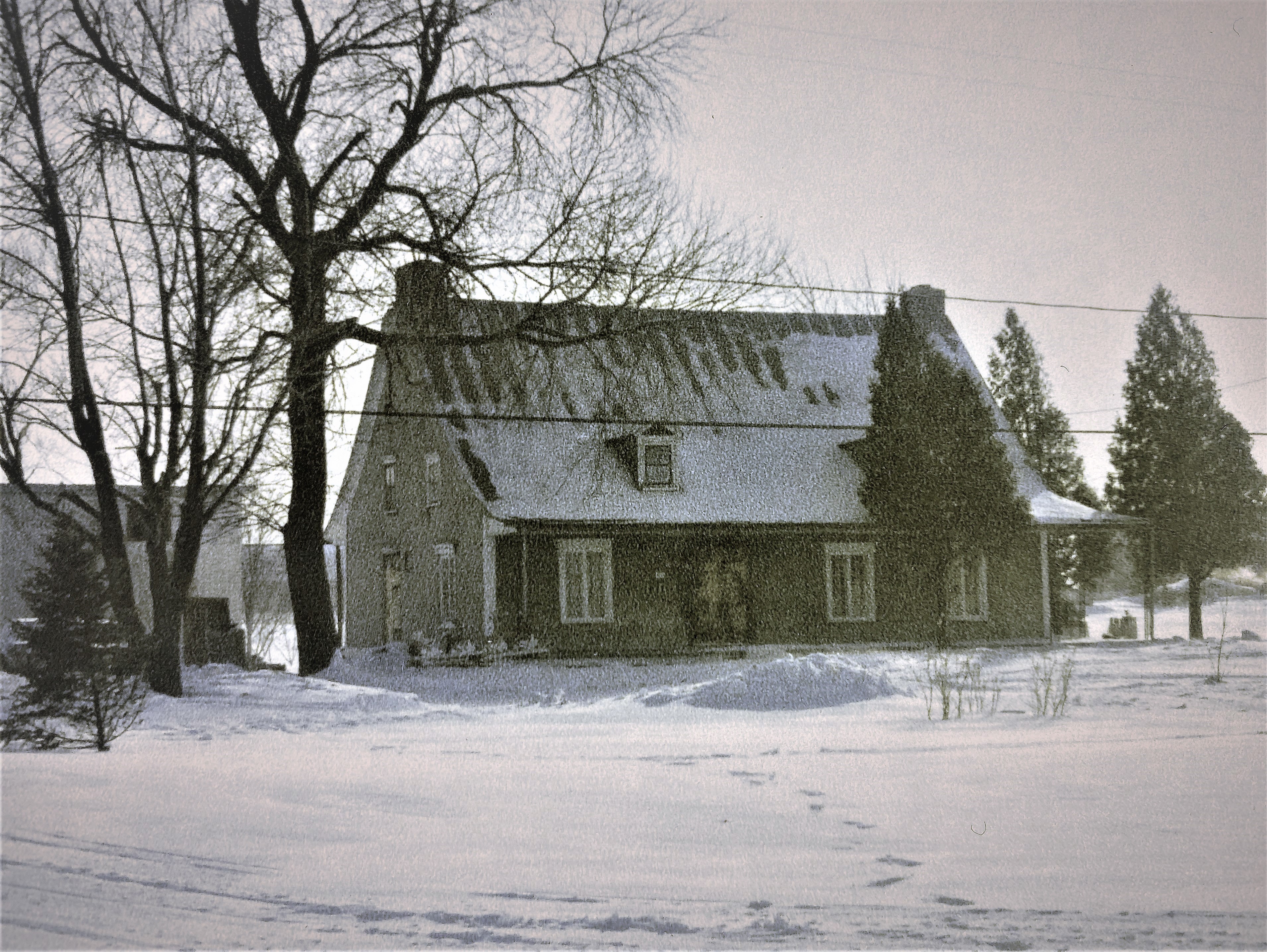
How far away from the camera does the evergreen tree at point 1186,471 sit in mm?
20797

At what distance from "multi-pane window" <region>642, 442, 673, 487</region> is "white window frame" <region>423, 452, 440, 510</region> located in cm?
459

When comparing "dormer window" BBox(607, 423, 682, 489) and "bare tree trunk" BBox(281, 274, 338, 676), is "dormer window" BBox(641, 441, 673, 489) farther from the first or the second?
"bare tree trunk" BBox(281, 274, 338, 676)

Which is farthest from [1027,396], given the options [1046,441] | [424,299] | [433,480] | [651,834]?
[651,834]

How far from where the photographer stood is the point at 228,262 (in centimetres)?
1057

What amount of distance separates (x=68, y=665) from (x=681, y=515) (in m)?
15.0

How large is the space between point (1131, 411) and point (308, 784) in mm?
20552

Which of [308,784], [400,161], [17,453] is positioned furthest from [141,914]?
[17,453]

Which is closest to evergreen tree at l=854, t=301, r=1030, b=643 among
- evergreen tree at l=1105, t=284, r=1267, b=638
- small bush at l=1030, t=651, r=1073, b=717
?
evergreen tree at l=1105, t=284, r=1267, b=638

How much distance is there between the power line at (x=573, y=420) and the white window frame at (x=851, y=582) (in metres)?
2.56

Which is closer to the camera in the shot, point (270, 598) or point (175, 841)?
point (175, 841)

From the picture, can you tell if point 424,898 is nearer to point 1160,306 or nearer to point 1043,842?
point 1043,842

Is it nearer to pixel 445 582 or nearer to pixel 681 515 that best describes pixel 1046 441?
pixel 681 515

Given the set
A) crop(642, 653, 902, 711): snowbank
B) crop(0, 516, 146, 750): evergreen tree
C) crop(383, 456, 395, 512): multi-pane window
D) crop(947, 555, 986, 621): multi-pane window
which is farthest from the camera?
crop(383, 456, 395, 512): multi-pane window

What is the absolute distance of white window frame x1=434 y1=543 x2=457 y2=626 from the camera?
22844 millimetres
